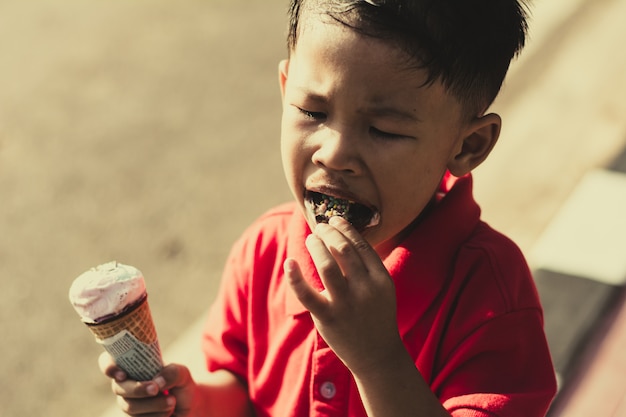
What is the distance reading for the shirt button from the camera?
182cm

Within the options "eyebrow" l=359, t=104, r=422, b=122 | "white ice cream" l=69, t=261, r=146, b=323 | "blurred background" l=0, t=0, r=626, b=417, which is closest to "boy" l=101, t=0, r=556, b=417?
"eyebrow" l=359, t=104, r=422, b=122

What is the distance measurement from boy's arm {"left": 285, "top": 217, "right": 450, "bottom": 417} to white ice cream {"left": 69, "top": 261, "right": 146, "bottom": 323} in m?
0.36

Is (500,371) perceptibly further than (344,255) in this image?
Yes

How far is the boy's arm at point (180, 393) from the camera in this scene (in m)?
1.80

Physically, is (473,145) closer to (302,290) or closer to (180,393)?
(302,290)

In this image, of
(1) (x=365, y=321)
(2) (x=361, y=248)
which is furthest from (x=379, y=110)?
(1) (x=365, y=321)

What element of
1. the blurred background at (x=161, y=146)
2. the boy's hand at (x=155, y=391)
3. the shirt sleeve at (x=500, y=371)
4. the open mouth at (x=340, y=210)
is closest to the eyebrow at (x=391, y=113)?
the open mouth at (x=340, y=210)

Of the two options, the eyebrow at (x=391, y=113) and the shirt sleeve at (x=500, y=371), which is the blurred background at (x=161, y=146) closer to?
the shirt sleeve at (x=500, y=371)

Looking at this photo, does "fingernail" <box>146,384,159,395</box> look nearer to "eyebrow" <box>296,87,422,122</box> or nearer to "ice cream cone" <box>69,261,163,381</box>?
"ice cream cone" <box>69,261,163,381</box>

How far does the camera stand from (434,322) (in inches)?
69.9

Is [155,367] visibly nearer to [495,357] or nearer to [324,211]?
[324,211]

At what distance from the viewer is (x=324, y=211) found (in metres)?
1.67

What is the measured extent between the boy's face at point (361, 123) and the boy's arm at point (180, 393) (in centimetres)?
47

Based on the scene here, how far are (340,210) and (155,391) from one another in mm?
536
